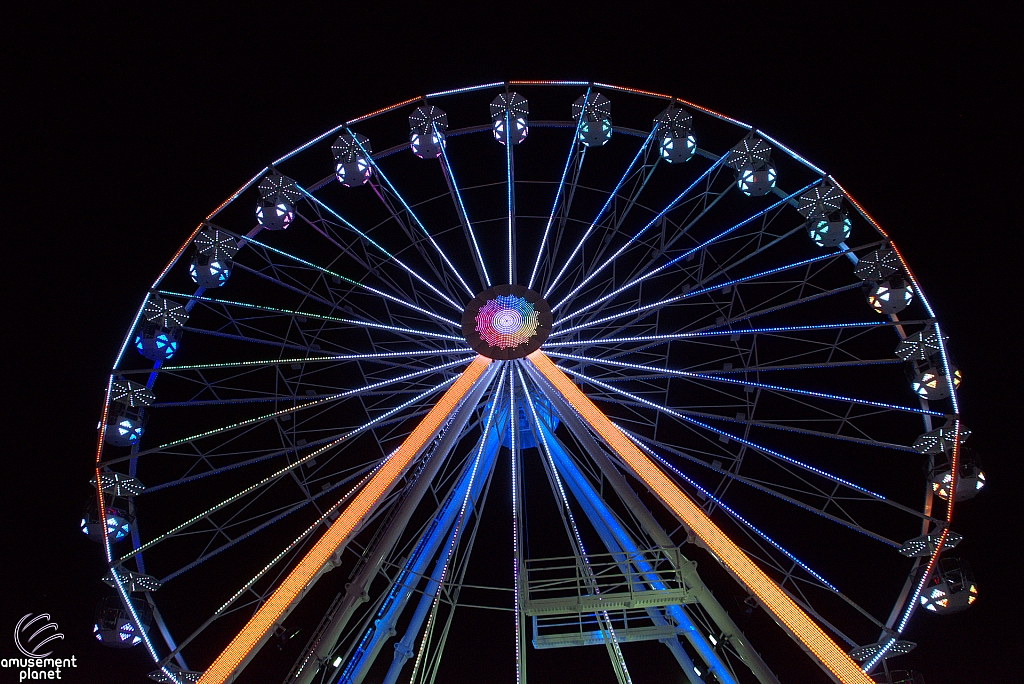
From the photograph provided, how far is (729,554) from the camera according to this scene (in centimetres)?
780

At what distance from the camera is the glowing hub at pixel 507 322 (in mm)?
10531

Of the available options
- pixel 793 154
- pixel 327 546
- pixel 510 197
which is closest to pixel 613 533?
pixel 327 546

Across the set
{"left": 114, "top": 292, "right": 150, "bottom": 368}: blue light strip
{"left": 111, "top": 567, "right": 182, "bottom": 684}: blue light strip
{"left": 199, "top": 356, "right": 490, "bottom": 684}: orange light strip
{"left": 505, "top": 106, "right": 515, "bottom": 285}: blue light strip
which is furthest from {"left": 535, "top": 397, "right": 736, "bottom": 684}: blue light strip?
{"left": 114, "top": 292, "right": 150, "bottom": 368}: blue light strip

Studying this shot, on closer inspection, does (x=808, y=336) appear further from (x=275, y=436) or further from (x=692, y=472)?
(x=275, y=436)

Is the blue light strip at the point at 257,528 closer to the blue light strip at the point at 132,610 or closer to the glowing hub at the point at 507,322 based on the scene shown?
the blue light strip at the point at 132,610

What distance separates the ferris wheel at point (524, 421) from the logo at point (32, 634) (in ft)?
7.27

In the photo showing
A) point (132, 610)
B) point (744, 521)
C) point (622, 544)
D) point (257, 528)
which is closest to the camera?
point (744, 521)

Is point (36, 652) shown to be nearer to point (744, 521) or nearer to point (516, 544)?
point (516, 544)

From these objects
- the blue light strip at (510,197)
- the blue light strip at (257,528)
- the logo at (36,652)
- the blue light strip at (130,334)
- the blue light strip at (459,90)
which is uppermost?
the blue light strip at (459,90)

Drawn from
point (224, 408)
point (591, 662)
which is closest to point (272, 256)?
point (224, 408)

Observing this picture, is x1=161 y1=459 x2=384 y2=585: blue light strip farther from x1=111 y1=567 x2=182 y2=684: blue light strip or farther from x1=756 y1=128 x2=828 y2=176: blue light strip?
x1=756 y1=128 x2=828 y2=176: blue light strip

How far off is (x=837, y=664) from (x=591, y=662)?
36.9 feet

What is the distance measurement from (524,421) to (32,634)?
1037 centimetres

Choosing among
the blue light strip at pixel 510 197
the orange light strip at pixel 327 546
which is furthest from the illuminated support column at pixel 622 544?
the orange light strip at pixel 327 546
